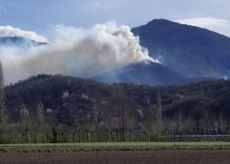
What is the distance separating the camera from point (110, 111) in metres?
118

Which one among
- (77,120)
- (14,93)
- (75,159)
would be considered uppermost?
(14,93)

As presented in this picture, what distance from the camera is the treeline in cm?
8394

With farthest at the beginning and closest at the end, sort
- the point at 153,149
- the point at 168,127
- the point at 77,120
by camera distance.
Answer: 1. the point at 77,120
2. the point at 168,127
3. the point at 153,149

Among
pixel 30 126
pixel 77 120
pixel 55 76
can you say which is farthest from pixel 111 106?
pixel 55 76

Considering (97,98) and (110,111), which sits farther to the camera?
(97,98)

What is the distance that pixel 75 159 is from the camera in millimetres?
44625

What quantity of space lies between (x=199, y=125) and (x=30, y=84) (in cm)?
8326

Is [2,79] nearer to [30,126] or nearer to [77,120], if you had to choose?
[30,126]

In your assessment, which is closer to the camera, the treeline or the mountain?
the treeline

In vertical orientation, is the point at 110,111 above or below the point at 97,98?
below

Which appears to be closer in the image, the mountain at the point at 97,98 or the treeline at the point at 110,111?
the treeline at the point at 110,111

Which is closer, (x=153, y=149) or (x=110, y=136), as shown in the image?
(x=153, y=149)

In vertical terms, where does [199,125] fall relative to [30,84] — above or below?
below

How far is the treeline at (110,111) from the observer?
8394cm
